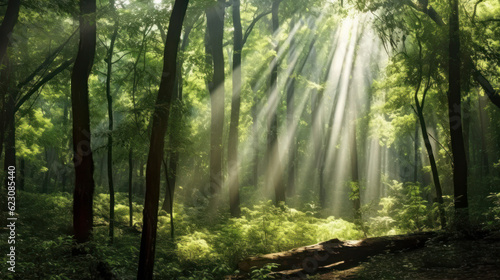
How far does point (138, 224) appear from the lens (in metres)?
→ 14.9

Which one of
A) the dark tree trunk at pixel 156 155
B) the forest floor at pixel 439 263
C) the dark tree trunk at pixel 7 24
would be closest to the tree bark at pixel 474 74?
the forest floor at pixel 439 263

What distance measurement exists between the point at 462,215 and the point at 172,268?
7.70 meters

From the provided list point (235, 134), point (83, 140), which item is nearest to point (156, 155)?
point (83, 140)

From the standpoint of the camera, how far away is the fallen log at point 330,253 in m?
8.92

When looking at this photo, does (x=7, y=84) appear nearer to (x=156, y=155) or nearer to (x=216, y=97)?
(x=216, y=97)

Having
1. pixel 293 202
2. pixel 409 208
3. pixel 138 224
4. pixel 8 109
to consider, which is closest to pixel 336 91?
pixel 293 202

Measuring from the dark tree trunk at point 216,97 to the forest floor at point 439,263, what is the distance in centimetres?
955

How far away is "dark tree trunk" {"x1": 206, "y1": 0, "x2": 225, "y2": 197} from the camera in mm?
17234

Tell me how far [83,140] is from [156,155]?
3.06 m

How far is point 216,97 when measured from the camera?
17.3m

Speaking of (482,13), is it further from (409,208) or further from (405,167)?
(405,167)

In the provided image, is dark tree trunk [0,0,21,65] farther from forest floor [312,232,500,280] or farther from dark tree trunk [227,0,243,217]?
dark tree trunk [227,0,243,217]

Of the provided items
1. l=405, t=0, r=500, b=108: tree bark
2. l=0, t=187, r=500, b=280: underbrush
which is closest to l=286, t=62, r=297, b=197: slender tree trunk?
l=405, t=0, r=500, b=108: tree bark

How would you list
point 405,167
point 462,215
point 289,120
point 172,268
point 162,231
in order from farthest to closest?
point 405,167, point 289,120, point 162,231, point 462,215, point 172,268
